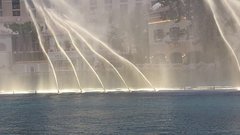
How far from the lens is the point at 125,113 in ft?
104

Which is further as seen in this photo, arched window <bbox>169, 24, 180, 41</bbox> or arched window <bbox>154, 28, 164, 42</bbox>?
arched window <bbox>154, 28, 164, 42</bbox>

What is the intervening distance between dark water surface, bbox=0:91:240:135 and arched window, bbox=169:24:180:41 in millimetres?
38818

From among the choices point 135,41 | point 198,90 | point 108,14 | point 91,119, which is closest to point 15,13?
point 108,14

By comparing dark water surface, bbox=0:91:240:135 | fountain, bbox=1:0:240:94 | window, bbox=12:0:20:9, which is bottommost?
dark water surface, bbox=0:91:240:135

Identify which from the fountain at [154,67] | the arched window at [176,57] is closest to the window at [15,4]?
the fountain at [154,67]

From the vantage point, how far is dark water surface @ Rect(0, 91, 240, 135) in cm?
2567

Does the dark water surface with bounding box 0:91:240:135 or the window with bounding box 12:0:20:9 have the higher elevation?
the window with bounding box 12:0:20:9

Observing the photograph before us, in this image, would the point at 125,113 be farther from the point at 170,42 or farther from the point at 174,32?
the point at 170,42

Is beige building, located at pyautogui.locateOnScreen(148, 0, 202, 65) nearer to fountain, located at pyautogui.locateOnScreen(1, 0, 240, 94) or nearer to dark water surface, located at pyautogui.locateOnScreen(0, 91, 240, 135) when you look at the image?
fountain, located at pyautogui.locateOnScreen(1, 0, 240, 94)

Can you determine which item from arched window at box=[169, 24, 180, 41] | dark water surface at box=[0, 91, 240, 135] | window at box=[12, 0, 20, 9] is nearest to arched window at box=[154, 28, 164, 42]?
arched window at box=[169, 24, 180, 41]

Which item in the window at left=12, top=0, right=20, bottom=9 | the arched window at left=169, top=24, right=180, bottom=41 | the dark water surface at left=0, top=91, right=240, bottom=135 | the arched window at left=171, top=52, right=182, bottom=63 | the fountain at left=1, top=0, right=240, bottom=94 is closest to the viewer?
the dark water surface at left=0, top=91, right=240, bottom=135

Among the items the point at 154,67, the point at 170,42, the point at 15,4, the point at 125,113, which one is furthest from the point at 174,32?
the point at 15,4

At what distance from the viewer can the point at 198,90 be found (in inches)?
1698

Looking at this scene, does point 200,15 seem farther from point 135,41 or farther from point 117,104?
point 117,104
